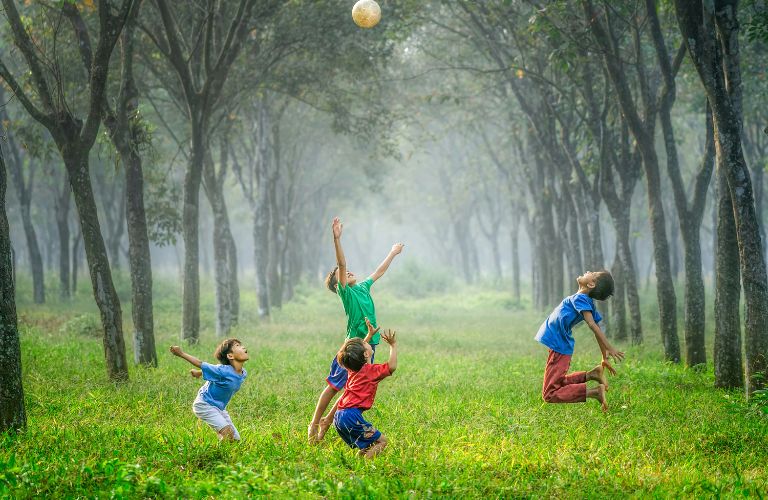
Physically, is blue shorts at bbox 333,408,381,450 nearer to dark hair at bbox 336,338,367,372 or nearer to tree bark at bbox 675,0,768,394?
dark hair at bbox 336,338,367,372

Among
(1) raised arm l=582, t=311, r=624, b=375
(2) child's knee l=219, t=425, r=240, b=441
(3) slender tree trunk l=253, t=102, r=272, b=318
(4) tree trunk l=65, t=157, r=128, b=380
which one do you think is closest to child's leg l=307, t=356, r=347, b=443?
A: (2) child's knee l=219, t=425, r=240, b=441

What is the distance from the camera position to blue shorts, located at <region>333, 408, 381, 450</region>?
19.7 feet

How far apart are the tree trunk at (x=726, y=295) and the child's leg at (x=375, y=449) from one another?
5.36 m

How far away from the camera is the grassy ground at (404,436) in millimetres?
5168

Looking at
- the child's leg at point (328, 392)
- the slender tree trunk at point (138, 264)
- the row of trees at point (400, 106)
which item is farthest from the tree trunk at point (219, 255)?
the child's leg at point (328, 392)

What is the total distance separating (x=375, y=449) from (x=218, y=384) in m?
1.64

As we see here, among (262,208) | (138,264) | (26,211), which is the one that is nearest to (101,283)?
(138,264)

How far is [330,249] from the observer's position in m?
63.7

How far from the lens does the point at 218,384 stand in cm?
651

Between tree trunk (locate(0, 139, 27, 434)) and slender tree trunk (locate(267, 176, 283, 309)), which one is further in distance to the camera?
slender tree trunk (locate(267, 176, 283, 309))

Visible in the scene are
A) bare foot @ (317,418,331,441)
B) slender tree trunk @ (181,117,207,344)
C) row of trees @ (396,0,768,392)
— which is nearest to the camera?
bare foot @ (317,418,331,441)

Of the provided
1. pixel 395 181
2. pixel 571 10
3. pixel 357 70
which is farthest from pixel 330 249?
pixel 571 10

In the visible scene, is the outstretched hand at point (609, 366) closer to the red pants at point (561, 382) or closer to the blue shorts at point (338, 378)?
the red pants at point (561, 382)

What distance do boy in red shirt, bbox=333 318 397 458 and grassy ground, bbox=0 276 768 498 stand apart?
0.53 ft
